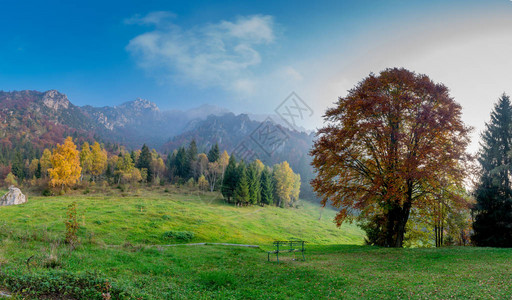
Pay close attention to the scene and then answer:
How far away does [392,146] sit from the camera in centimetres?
1719

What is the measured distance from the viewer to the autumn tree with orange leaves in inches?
628

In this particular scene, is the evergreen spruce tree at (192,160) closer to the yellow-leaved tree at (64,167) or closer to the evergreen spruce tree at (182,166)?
the evergreen spruce tree at (182,166)

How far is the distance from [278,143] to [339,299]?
187074mm

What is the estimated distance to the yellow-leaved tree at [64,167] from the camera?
43375 mm

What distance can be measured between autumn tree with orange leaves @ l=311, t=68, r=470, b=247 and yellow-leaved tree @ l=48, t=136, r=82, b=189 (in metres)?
48.1

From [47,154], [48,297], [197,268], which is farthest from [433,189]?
[47,154]

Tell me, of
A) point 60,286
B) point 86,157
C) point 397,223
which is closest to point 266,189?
point 397,223

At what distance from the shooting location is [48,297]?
5715 mm

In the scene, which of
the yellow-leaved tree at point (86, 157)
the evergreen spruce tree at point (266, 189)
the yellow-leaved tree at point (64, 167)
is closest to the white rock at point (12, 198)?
the yellow-leaved tree at point (64, 167)

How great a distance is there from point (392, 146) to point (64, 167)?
5314 centimetres

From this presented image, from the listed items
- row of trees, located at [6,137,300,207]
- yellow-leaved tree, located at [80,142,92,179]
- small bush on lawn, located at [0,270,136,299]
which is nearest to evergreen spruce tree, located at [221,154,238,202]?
row of trees, located at [6,137,300,207]

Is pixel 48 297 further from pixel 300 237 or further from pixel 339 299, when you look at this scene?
pixel 300 237

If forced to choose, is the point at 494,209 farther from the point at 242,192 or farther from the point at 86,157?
the point at 86,157

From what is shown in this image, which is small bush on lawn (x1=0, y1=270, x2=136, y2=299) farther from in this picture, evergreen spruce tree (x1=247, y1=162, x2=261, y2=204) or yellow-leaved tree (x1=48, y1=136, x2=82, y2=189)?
evergreen spruce tree (x1=247, y1=162, x2=261, y2=204)
